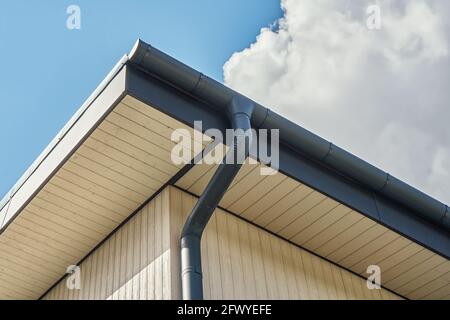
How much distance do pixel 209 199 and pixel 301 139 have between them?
98 centimetres

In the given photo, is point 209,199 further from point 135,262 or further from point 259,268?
point 259,268

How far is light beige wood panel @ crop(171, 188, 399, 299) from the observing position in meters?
5.52

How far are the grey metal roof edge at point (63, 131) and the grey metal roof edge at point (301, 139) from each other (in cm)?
21

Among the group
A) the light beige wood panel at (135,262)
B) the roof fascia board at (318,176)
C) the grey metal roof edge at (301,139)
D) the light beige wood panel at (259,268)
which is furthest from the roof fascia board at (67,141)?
the light beige wood panel at (259,268)

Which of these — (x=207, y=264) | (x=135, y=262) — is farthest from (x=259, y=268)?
(x=135, y=262)

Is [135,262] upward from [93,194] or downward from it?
downward

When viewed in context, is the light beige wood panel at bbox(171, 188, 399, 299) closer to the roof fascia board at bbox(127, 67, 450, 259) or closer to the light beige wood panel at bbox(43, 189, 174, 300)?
the light beige wood panel at bbox(43, 189, 174, 300)

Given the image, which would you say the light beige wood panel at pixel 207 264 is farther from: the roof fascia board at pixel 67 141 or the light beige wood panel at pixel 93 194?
the roof fascia board at pixel 67 141

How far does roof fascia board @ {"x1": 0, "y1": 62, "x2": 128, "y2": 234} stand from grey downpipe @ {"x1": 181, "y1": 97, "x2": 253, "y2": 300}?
0.90 metres

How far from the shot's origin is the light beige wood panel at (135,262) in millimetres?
5238

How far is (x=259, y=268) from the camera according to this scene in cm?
588
